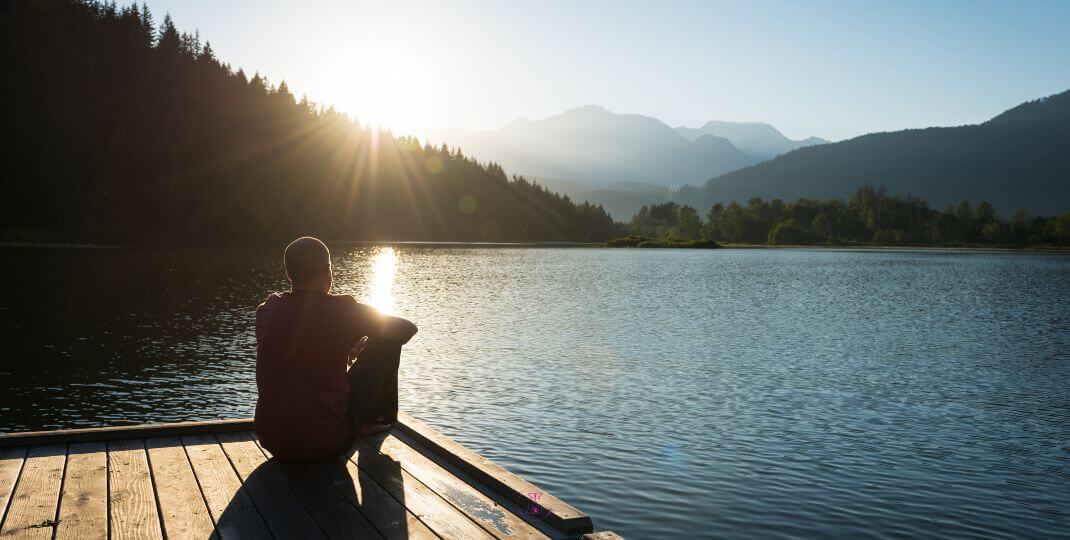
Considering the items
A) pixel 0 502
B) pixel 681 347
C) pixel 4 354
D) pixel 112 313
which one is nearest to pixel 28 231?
pixel 112 313

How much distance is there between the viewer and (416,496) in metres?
6.53

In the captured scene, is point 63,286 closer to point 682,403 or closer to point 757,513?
point 682,403

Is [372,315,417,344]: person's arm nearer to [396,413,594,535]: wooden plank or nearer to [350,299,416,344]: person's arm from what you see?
[350,299,416,344]: person's arm

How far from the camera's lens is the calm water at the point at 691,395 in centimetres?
1081

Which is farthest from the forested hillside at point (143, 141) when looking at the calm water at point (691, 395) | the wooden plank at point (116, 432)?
the wooden plank at point (116, 432)

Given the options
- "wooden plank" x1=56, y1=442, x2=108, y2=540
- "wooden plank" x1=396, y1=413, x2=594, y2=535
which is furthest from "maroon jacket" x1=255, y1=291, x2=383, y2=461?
"wooden plank" x1=56, y1=442, x2=108, y2=540

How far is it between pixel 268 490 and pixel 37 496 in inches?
71.9

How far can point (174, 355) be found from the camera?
22.3 meters

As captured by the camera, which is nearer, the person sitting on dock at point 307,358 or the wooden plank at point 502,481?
the wooden plank at point 502,481

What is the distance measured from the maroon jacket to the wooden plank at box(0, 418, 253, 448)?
1871 mm

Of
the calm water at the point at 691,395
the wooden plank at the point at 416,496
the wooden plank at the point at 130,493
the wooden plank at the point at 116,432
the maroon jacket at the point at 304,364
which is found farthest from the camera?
the calm water at the point at 691,395

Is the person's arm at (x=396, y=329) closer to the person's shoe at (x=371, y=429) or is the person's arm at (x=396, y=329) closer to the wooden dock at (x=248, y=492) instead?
the person's shoe at (x=371, y=429)

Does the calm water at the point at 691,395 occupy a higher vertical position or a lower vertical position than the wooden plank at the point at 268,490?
lower

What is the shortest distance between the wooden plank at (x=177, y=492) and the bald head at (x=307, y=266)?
198 cm
